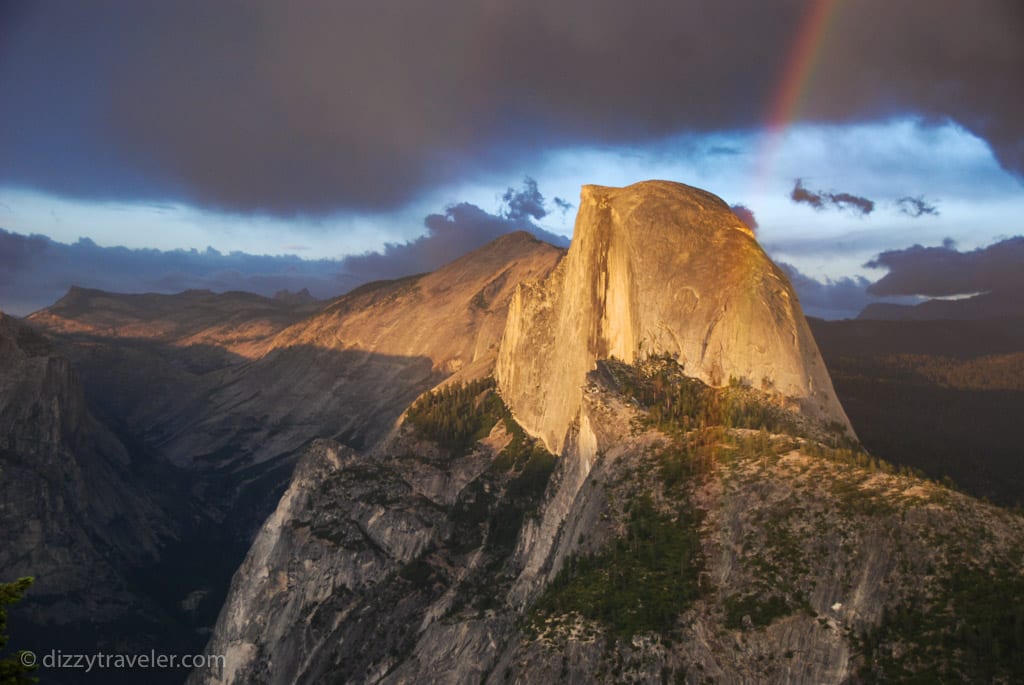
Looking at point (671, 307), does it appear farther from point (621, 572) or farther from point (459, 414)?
point (459, 414)

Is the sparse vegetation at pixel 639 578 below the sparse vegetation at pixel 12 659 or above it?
below

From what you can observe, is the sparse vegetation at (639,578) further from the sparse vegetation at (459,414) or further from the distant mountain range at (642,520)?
the sparse vegetation at (459,414)

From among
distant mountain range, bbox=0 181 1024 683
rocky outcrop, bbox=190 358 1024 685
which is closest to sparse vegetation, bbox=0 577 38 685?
distant mountain range, bbox=0 181 1024 683

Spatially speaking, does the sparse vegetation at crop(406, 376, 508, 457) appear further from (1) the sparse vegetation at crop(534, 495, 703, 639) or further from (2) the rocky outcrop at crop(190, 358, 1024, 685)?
(1) the sparse vegetation at crop(534, 495, 703, 639)

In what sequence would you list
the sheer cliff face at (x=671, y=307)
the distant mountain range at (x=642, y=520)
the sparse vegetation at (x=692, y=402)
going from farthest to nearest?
the sheer cliff face at (x=671, y=307) < the sparse vegetation at (x=692, y=402) < the distant mountain range at (x=642, y=520)

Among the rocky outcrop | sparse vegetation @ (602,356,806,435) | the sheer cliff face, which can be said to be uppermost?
the sheer cliff face

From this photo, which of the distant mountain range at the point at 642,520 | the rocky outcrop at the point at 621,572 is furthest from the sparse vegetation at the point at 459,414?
the rocky outcrop at the point at 621,572

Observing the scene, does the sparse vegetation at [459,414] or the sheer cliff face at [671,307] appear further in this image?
the sparse vegetation at [459,414]

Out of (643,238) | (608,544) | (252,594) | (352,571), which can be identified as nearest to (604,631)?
(608,544)

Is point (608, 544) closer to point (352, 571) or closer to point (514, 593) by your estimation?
point (514, 593)
